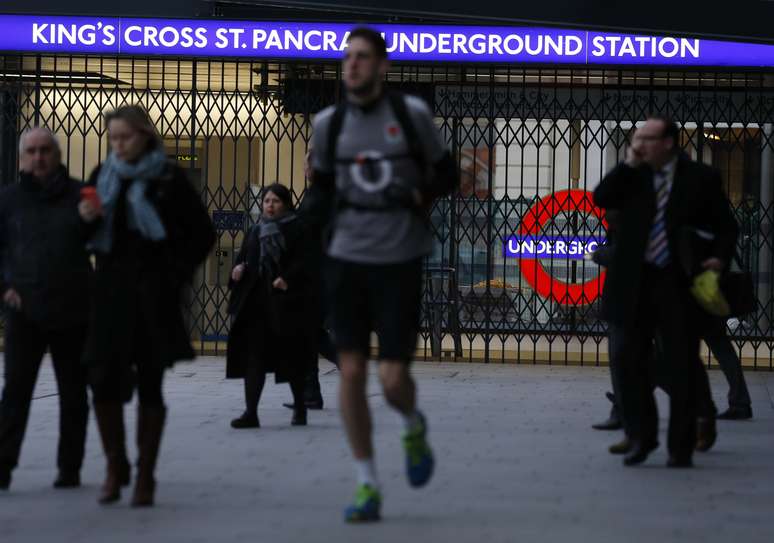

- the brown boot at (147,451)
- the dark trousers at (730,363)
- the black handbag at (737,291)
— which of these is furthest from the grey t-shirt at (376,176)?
the dark trousers at (730,363)

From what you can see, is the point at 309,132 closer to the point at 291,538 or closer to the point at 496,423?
the point at 496,423

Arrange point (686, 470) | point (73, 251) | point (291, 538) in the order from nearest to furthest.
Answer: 1. point (291, 538)
2. point (73, 251)
3. point (686, 470)

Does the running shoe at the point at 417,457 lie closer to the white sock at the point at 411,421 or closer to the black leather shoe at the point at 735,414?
the white sock at the point at 411,421

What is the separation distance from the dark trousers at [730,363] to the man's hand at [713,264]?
2.39 metres

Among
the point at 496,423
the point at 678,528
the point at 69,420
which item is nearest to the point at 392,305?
the point at 678,528

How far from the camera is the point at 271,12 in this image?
1498 centimetres

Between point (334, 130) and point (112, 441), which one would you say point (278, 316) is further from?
point (334, 130)

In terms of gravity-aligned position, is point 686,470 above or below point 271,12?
below

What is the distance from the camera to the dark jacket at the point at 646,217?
7918 millimetres

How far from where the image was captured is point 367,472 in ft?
19.6

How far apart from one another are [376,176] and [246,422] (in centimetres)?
407

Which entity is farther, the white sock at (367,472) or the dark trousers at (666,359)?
the dark trousers at (666,359)

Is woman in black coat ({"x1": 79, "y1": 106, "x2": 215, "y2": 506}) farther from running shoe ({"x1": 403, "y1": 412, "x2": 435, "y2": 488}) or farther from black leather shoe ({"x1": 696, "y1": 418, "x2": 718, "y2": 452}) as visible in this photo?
black leather shoe ({"x1": 696, "y1": 418, "x2": 718, "y2": 452})

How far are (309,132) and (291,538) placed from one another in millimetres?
10254
